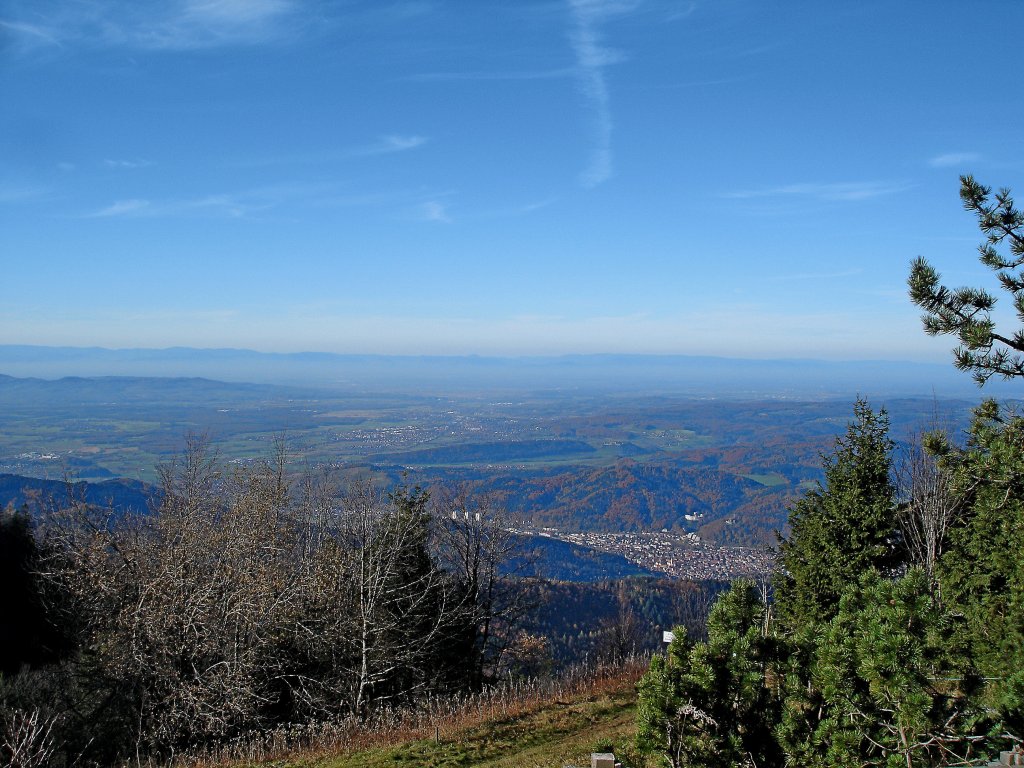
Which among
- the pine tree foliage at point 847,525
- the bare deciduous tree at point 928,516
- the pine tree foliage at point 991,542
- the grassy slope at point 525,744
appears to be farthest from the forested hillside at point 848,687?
the bare deciduous tree at point 928,516

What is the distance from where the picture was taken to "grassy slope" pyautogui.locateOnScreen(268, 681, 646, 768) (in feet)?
29.6

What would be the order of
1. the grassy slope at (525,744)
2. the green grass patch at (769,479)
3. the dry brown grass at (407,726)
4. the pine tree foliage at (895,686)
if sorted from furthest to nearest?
the green grass patch at (769,479) < the dry brown grass at (407,726) < the grassy slope at (525,744) < the pine tree foliage at (895,686)

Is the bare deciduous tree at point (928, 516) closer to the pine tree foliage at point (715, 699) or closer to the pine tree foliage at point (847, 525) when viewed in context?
the pine tree foliage at point (847, 525)

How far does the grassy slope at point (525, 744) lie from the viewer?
355 inches

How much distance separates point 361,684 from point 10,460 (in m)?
75.8

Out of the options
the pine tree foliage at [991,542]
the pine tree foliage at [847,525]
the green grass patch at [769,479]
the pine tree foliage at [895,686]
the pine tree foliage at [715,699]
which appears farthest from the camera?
the green grass patch at [769,479]

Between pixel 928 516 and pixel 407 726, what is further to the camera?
pixel 928 516

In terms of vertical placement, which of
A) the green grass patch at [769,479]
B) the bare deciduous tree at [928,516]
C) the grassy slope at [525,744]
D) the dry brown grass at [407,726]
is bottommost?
the green grass patch at [769,479]

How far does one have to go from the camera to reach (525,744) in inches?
391

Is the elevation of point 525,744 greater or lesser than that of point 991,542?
lesser

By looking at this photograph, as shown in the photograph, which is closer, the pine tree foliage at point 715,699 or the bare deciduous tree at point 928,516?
the pine tree foliage at point 715,699

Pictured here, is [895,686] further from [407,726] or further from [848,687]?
[407,726]

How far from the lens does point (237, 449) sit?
7356cm

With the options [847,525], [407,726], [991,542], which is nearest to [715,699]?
[407,726]
